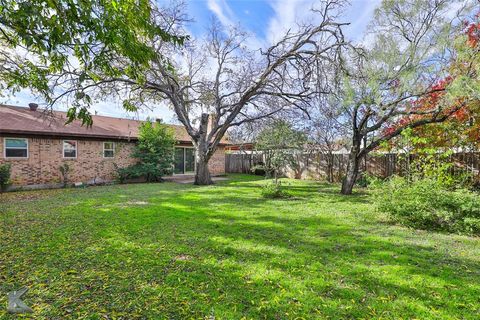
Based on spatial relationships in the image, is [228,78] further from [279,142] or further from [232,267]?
[232,267]

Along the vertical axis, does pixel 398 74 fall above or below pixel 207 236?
above

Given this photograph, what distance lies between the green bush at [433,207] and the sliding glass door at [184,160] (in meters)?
14.2

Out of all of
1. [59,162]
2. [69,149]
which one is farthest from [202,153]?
[59,162]

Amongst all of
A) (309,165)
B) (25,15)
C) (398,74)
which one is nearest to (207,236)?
(25,15)

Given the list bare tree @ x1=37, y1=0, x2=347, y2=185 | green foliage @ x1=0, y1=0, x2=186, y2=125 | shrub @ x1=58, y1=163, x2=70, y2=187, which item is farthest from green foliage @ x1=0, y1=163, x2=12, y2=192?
green foliage @ x1=0, y1=0, x2=186, y2=125

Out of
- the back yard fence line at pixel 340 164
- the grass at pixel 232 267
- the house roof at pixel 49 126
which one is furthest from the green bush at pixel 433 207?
the house roof at pixel 49 126

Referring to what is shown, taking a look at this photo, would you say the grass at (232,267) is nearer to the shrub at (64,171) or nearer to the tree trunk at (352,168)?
the tree trunk at (352,168)

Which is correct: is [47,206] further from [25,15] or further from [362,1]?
[362,1]

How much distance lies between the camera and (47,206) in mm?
7488

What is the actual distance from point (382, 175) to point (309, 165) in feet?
15.1

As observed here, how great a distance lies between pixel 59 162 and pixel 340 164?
48.8 ft

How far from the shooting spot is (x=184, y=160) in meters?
18.6

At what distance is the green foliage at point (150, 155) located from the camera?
1436cm

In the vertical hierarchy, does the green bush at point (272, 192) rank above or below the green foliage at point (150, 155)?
below
